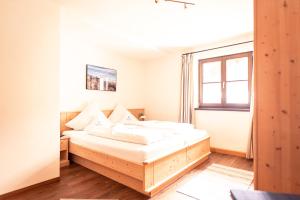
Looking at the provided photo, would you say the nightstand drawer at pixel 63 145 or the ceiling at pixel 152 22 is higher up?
the ceiling at pixel 152 22

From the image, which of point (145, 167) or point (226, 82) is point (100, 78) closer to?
point (145, 167)

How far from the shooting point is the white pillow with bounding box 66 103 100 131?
3467 mm

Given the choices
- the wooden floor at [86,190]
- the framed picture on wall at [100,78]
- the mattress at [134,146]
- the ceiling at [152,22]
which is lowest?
the wooden floor at [86,190]

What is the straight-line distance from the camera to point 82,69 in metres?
3.92

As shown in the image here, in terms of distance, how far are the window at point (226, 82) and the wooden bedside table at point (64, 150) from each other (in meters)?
3.21

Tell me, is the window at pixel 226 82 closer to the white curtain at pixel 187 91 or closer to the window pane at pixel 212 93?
the window pane at pixel 212 93

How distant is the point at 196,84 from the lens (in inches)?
175

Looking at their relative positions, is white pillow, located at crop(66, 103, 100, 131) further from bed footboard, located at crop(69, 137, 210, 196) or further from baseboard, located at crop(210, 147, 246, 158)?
baseboard, located at crop(210, 147, 246, 158)

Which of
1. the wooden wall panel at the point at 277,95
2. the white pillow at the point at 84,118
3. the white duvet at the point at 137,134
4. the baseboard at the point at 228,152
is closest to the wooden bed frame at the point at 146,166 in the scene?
the white duvet at the point at 137,134

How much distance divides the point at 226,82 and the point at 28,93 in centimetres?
391

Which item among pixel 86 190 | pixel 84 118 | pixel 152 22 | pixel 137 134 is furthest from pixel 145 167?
pixel 152 22

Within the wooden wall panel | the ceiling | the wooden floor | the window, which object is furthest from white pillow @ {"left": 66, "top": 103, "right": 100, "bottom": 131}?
the wooden wall panel

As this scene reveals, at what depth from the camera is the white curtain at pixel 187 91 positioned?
4297 mm

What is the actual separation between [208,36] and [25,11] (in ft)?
10.8
